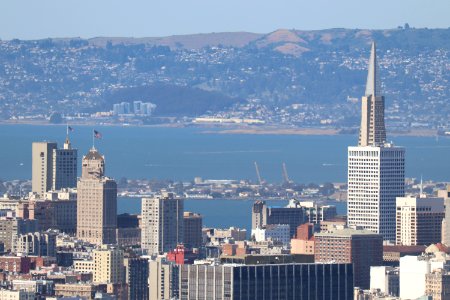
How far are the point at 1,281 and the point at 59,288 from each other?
3778 mm

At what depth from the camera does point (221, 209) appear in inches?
5787

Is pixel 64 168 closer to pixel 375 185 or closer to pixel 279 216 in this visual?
pixel 279 216

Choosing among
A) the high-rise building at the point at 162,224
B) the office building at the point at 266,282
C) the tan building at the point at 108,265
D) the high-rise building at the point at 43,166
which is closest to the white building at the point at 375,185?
the high-rise building at the point at 162,224

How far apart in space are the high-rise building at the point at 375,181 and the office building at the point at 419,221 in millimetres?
1994

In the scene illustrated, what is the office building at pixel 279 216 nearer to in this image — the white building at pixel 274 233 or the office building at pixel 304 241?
the white building at pixel 274 233

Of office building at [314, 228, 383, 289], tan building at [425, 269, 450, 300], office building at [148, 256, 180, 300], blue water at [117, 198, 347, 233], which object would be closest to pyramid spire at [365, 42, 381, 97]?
blue water at [117, 198, 347, 233]

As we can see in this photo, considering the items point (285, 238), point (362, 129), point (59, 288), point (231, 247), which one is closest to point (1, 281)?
point (59, 288)

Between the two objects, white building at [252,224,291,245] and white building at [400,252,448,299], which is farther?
white building at [252,224,291,245]

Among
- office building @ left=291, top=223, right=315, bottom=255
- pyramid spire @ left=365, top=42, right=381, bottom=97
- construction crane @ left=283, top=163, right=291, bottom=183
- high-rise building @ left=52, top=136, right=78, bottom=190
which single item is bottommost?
office building @ left=291, top=223, right=315, bottom=255

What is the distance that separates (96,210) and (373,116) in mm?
14464

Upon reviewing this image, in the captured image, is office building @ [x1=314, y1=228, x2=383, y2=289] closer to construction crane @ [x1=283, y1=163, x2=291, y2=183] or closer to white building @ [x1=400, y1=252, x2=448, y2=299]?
white building @ [x1=400, y1=252, x2=448, y2=299]

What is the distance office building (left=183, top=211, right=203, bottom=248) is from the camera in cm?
10512

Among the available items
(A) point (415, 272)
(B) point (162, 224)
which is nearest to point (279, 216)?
(B) point (162, 224)

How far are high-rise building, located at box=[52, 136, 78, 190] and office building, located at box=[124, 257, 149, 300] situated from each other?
30.6m
